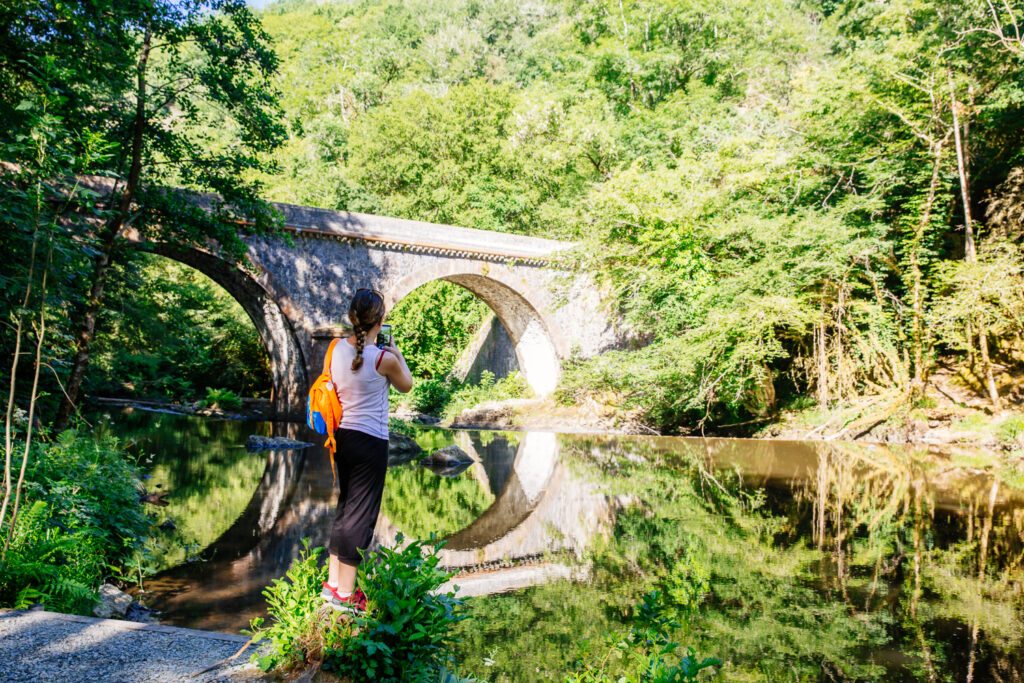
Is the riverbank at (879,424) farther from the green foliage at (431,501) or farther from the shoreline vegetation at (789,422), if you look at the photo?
the green foliage at (431,501)

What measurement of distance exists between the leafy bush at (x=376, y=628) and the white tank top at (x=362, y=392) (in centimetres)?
47

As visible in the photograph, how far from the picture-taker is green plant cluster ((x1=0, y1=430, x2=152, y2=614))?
140 inches

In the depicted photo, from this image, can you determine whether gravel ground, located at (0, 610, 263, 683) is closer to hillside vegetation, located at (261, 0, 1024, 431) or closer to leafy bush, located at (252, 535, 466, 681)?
leafy bush, located at (252, 535, 466, 681)

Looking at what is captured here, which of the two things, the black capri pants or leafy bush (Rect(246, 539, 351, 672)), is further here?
the black capri pants

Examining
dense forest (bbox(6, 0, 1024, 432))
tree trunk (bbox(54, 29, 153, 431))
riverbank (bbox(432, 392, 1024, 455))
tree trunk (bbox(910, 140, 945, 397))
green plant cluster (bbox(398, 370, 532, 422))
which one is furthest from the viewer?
green plant cluster (bbox(398, 370, 532, 422))

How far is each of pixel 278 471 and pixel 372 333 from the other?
23.9 ft

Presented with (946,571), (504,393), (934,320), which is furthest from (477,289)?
(946,571)

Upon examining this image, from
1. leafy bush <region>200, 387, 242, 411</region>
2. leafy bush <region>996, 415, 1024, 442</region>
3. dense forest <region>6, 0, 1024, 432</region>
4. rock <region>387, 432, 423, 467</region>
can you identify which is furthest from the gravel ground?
leafy bush <region>200, 387, 242, 411</region>

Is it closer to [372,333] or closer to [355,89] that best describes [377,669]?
[372,333]

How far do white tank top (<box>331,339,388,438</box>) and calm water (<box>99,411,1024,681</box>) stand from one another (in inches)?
54.3

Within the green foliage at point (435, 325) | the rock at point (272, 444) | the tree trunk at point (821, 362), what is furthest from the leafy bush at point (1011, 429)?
the green foliage at point (435, 325)

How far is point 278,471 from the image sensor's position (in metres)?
9.57

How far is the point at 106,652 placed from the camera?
266 cm

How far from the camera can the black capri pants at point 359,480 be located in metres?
2.77
